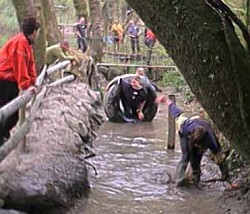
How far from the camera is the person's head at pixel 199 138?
8.68 m

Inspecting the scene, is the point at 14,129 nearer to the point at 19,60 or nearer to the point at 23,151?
the point at 23,151

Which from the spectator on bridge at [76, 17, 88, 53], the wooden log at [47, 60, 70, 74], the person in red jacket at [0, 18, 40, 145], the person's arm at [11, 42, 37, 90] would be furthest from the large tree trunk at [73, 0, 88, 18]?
the person's arm at [11, 42, 37, 90]

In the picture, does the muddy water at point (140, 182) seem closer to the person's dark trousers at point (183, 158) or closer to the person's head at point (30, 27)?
the person's dark trousers at point (183, 158)

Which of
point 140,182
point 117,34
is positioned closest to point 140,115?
point 140,182

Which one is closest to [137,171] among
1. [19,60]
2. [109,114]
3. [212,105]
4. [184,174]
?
[184,174]

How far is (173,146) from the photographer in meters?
12.3

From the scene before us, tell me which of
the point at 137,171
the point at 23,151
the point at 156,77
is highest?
the point at 23,151

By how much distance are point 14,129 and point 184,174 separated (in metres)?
3.19

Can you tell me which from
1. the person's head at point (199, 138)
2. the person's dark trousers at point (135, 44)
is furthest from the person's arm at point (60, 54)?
the person's dark trousers at point (135, 44)

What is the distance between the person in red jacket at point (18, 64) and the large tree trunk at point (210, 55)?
463 centimetres

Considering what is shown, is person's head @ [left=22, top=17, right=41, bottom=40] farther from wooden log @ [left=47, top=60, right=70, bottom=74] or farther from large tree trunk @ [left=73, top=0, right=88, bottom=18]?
large tree trunk @ [left=73, top=0, right=88, bottom=18]

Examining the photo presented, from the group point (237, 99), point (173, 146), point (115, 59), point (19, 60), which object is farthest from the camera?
point (115, 59)

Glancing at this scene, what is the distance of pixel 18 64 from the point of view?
7.07m

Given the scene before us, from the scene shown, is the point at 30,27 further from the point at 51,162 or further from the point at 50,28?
the point at 50,28
